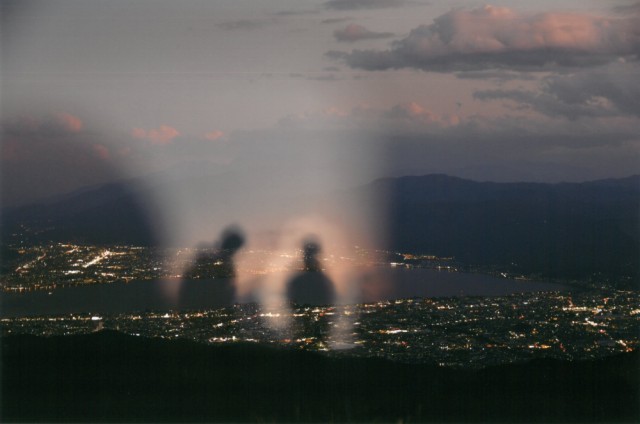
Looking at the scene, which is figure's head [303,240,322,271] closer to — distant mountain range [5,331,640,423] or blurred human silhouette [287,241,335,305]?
blurred human silhouette [287,241,335,305]

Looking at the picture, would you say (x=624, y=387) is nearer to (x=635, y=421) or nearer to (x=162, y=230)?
(x=635, y=421)

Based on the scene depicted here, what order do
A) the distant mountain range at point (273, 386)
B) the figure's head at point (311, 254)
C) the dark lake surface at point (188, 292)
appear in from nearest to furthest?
the distant mountain range at point (273, 386) < the dark lake surface at point (188, 292) < the figure's head at point (311, 254)

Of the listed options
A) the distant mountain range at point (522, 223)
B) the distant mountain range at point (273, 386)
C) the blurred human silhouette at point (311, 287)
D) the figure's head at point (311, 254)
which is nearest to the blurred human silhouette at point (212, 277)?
the blurred human silhouette at point (311, 287)

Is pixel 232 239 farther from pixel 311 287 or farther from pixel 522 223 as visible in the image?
pixel 522 223

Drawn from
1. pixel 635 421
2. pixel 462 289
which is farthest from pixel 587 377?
pixel 462 289

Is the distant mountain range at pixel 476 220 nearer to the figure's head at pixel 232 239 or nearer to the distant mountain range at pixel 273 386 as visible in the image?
the figure's head at pixel 232 239
